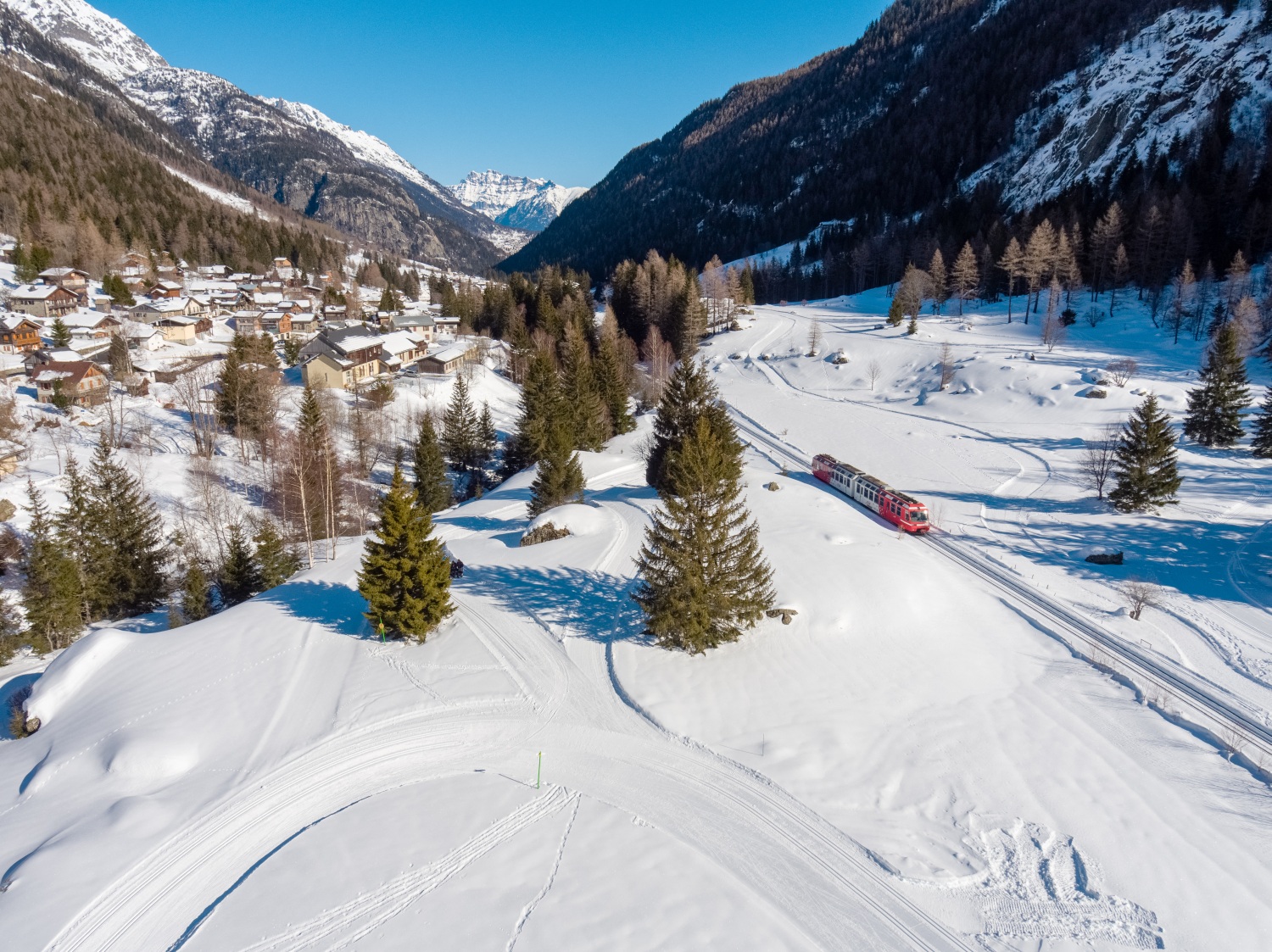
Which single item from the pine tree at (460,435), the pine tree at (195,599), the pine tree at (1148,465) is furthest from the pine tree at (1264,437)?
the pine tree at (195,599)

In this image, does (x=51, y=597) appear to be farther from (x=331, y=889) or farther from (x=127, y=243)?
(x=127, y=243)

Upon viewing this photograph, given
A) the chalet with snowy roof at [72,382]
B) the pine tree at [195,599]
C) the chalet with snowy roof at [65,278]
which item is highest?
the chalet with snowy roof at [65,278]

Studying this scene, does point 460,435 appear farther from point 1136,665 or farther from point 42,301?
point 42,301

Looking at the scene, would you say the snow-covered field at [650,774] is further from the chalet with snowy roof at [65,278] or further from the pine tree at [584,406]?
the chalet with snowy roof at [65,278]

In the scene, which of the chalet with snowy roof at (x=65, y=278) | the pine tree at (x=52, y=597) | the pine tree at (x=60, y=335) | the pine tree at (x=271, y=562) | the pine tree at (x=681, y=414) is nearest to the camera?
the pine tree at (x=52, y=597)

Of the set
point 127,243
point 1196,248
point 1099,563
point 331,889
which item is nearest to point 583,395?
point 1099,563

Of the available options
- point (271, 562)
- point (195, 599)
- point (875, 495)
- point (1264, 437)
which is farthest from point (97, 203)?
point (1264, 437)
